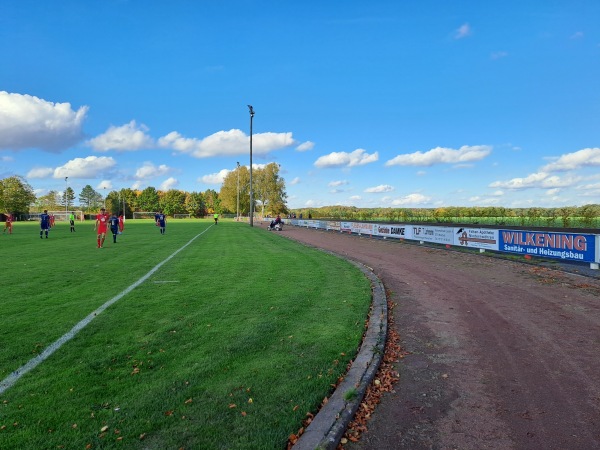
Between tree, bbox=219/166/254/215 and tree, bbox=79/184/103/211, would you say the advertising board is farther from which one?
tree, bbox=79/184/103/211

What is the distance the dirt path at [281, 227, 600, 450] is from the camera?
3.28 m

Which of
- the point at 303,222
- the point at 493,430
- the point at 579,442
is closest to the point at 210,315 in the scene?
the point at 493,430

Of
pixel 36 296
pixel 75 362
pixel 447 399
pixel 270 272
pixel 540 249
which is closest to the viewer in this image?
pixel 447 399

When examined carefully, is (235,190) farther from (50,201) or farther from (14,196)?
(50,201)

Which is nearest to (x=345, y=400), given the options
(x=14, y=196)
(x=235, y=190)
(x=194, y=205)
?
(x=235, y=190)

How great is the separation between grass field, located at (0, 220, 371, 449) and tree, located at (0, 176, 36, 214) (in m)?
106

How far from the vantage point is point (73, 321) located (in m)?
6.14

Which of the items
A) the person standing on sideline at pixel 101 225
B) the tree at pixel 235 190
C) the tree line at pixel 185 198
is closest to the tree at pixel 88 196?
the tree line at pixel 185 198

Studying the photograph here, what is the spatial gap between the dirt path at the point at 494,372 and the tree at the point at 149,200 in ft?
472

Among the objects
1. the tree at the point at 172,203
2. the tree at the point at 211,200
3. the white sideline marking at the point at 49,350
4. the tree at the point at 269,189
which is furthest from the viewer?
the tree at the point at 211,200

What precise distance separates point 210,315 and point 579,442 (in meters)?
5.09

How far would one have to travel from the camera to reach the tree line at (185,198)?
325 ft

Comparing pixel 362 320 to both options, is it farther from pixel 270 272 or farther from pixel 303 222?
pixel 303 222

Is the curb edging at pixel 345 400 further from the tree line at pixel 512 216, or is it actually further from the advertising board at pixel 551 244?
the tree line at pixel 512 216
